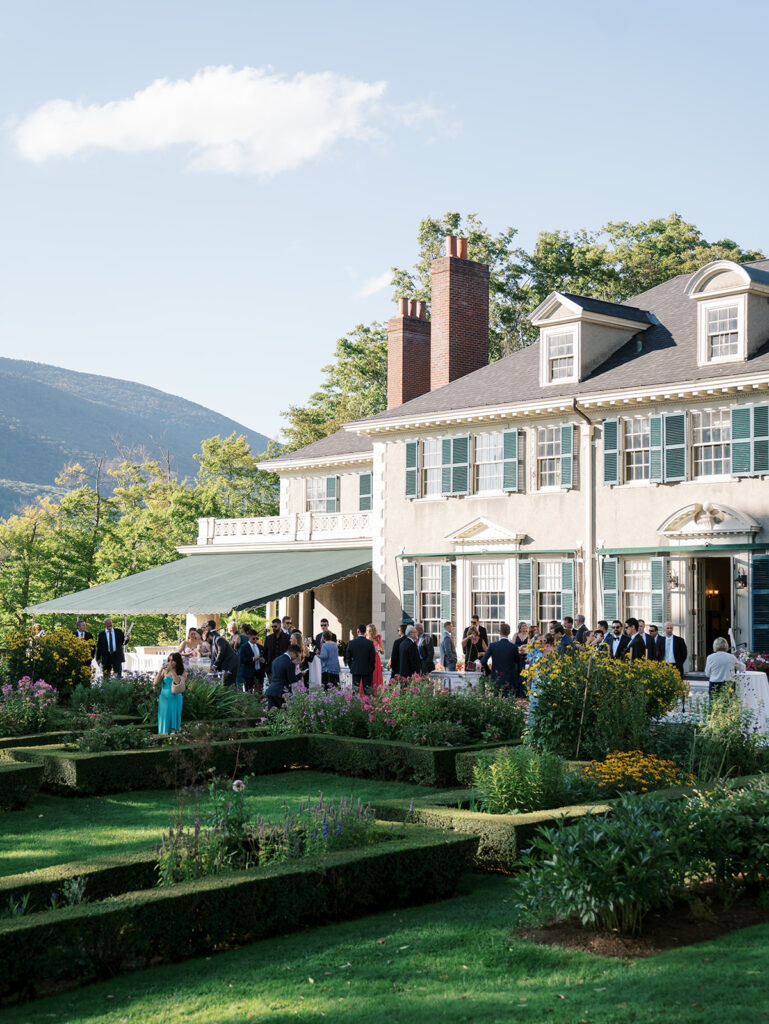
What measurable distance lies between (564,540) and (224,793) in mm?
17749

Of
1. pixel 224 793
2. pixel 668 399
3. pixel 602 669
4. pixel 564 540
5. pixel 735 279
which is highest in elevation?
pixel 735 279

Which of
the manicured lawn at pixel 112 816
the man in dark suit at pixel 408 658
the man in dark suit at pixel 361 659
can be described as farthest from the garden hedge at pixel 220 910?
the man in dark suit at pixel 408 658

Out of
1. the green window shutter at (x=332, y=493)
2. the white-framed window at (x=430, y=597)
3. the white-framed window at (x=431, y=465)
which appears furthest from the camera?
the green window shutter at (x=332, y=493)

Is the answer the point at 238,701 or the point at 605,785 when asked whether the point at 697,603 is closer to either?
the point at 238,701

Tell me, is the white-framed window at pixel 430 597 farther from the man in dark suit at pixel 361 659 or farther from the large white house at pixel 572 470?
the man in dark suit at pixel 361 659

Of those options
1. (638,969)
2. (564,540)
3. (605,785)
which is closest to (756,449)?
(564,540)

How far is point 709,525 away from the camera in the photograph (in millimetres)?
22797

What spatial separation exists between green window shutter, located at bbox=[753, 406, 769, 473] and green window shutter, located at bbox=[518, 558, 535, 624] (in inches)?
233

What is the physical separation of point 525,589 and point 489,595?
3.99ft

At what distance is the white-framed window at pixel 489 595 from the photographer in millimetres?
26859

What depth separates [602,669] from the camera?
12375mm

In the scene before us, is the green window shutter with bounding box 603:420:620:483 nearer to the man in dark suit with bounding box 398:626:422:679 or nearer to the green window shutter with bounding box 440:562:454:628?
the green window shutter with bounding box 440:562:454:628

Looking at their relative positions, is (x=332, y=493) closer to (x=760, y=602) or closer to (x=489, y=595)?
(x=489, y=595)

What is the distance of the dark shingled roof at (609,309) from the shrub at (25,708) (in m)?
15.0
